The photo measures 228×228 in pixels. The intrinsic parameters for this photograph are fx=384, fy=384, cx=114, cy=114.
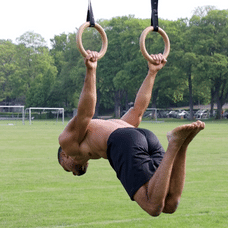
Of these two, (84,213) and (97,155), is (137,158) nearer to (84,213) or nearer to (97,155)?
(97,155)

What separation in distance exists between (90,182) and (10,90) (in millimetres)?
69917

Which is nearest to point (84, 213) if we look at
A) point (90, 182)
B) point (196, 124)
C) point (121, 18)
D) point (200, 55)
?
point (90, 182)

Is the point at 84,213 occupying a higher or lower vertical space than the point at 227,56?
lower

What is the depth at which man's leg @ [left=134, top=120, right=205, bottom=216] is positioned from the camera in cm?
348

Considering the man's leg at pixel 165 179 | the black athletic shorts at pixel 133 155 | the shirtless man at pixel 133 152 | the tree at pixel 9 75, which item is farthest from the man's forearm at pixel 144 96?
the tree at pixel 9 75

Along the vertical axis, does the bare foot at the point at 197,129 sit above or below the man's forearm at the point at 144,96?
below

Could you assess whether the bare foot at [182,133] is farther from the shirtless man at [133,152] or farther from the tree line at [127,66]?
the tree line at [127,66]

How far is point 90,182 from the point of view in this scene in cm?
880

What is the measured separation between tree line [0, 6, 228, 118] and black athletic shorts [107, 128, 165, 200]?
4465 centimetres

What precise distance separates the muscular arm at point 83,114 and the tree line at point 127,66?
4452cm

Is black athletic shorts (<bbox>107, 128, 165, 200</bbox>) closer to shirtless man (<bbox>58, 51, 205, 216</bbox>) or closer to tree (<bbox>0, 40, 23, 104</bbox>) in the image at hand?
shirtless man (<bbox>58, 51, 205, 216</bbox>)

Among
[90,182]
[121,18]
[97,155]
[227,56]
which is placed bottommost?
[90,182]

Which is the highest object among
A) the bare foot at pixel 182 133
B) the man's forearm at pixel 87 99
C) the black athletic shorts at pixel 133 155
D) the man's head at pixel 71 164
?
the man's forearm at pixel 87 99

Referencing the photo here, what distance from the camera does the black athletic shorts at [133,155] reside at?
3.85 metres
